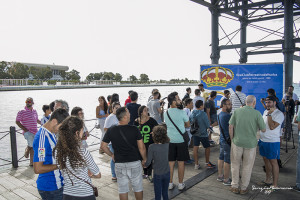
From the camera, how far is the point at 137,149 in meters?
3.40

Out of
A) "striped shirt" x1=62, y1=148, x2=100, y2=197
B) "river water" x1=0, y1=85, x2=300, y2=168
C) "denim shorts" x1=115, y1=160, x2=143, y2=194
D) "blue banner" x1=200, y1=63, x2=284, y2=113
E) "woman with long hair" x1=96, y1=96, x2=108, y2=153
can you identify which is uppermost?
"blue banner" x1=200, y1=63, x2=284, y2=113

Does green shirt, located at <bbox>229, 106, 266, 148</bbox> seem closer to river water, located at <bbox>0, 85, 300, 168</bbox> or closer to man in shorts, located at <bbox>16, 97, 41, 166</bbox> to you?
man in shorts, located at <bbox>16, 97, 41, 166</bbox>

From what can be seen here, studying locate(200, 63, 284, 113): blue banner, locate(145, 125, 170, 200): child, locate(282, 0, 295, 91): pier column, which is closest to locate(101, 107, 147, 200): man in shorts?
locate(145, 125, 170, 200): child

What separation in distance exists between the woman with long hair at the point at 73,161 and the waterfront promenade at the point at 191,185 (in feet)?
7.05

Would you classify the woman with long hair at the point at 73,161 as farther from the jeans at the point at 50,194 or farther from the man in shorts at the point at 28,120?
the man in shorts at the point at 28,120

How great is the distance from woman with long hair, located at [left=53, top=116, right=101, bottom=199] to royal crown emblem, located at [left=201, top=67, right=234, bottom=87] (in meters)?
8.54

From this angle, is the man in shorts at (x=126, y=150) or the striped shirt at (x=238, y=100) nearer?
the man in shorts at (x=126, y=150)

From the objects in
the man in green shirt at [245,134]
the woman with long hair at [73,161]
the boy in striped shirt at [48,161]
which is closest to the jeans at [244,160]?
the man in green shirt at [245,134]

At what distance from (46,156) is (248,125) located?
3.35 metres

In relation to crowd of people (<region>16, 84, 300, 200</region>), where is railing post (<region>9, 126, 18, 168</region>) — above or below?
below

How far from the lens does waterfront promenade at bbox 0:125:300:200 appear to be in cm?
428

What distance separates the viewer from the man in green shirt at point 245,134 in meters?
4.03

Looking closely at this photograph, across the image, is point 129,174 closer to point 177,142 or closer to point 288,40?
point 177,142

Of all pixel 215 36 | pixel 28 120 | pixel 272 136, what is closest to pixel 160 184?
pixel 272 136
